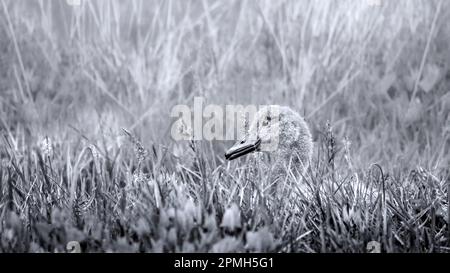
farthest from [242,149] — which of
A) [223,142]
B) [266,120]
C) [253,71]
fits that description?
[253,71]

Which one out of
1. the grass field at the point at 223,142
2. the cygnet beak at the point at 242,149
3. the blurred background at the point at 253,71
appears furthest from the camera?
the blurred background at the point at 253,71

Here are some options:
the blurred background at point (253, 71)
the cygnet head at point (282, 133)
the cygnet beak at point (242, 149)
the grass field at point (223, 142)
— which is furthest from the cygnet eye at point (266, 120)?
the blurred background at point (253, 71)

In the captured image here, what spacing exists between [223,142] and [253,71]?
41.8 inches

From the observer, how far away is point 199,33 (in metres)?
5.52

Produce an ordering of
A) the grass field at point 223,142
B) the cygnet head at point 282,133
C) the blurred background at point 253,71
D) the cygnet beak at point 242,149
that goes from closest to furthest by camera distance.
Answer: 1. the grass field at point 223,142
2. the cygnet beak at point 242,149
3. the cygnet head at point 282,133
4. the blurred background at point 253,71

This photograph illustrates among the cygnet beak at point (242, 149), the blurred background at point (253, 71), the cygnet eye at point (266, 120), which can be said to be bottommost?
the cygnet beak at point (242, 149)

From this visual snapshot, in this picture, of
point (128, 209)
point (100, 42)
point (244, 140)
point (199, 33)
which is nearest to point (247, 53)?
point (199, 33)

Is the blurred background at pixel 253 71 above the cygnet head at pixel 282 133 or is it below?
above

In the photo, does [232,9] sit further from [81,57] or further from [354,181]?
[354,181]

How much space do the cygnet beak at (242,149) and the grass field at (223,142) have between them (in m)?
0.10

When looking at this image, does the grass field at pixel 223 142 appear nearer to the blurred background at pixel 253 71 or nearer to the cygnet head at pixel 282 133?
the blurred background at pixel 253 71

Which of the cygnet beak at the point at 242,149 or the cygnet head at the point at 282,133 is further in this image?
the cygnet head at the point at 282,133

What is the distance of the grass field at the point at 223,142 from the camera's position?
2387mm

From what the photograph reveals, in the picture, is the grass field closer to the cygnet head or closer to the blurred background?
the blurred background
